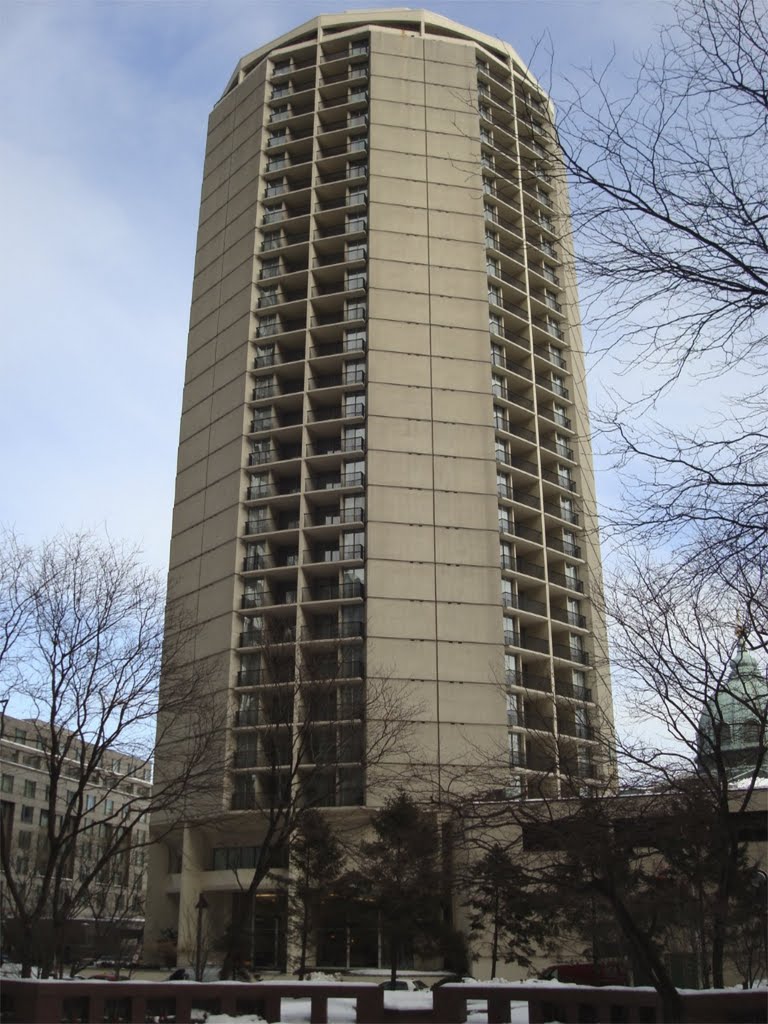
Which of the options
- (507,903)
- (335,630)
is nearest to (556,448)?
(335,630)

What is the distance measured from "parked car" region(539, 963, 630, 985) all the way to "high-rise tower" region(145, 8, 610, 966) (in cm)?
1059

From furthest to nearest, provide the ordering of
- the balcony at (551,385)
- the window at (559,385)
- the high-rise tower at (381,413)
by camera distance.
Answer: the window at (559,385), the balcony at (551,385), the high-rise tower at (381,413)

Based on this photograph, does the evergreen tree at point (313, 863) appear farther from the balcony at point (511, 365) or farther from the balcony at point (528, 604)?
the balcony at point (511, 365)

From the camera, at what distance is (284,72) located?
228 ft

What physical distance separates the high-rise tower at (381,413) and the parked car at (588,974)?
34.7 ft

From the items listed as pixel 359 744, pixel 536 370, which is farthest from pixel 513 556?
pixel 359 744

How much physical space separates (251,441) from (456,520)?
1356 cm

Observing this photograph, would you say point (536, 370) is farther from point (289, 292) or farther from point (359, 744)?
point (359, 744)

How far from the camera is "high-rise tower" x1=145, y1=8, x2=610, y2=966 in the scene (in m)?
52.0

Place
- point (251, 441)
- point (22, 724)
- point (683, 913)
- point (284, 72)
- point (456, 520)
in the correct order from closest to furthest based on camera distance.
Answer: point (683, 913)
point (456, 520)
point (251, 441)
point (284, 72)
point (22, 724)

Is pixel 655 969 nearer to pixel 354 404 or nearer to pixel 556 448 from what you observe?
pixel 354 404

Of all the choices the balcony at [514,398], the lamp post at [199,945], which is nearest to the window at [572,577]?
the balcony at [514,398]

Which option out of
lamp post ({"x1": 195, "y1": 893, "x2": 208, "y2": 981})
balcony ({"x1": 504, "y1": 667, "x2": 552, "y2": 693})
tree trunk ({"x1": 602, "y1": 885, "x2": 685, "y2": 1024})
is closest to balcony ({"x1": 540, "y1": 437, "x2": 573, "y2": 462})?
balcony ({"x1": 504, "y1": 667, "x2": 552, "y2": 693})

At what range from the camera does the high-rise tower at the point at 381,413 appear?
52.0 m
